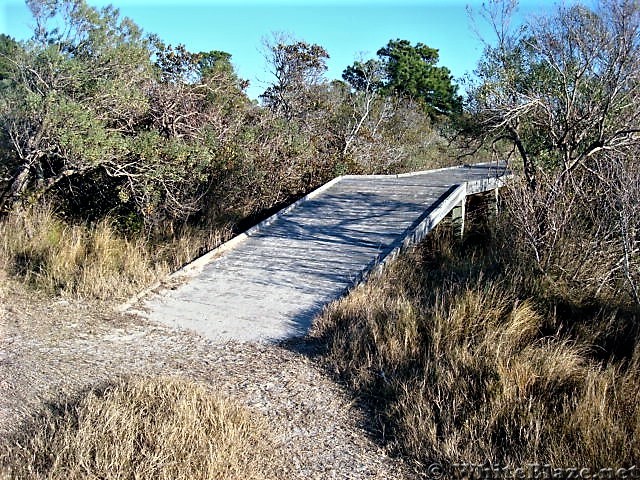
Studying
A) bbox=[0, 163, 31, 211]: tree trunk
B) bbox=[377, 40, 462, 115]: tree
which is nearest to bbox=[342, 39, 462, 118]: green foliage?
bbox=[377, 40, 462, 115]: tree

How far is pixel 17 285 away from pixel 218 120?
5.03m

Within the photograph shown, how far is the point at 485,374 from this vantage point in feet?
14.1

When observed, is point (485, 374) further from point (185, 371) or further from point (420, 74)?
point (420, 74)

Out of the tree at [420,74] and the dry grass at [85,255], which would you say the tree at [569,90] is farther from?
the tree at [420,74]

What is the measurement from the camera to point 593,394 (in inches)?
150

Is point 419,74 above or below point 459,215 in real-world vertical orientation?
above

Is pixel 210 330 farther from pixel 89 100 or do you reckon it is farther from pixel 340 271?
pixel 89 100

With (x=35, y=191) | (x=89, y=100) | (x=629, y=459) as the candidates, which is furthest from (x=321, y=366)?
(x=35, y=191)

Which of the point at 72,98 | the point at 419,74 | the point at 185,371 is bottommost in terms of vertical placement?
the point at 185,371

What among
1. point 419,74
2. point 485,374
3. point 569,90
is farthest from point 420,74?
point 485,374

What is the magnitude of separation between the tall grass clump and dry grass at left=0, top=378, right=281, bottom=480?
295cm

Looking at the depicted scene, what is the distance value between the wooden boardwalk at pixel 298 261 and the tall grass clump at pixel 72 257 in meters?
0.54

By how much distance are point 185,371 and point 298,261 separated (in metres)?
3.38

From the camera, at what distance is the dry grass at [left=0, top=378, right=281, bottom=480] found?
3158 mm
